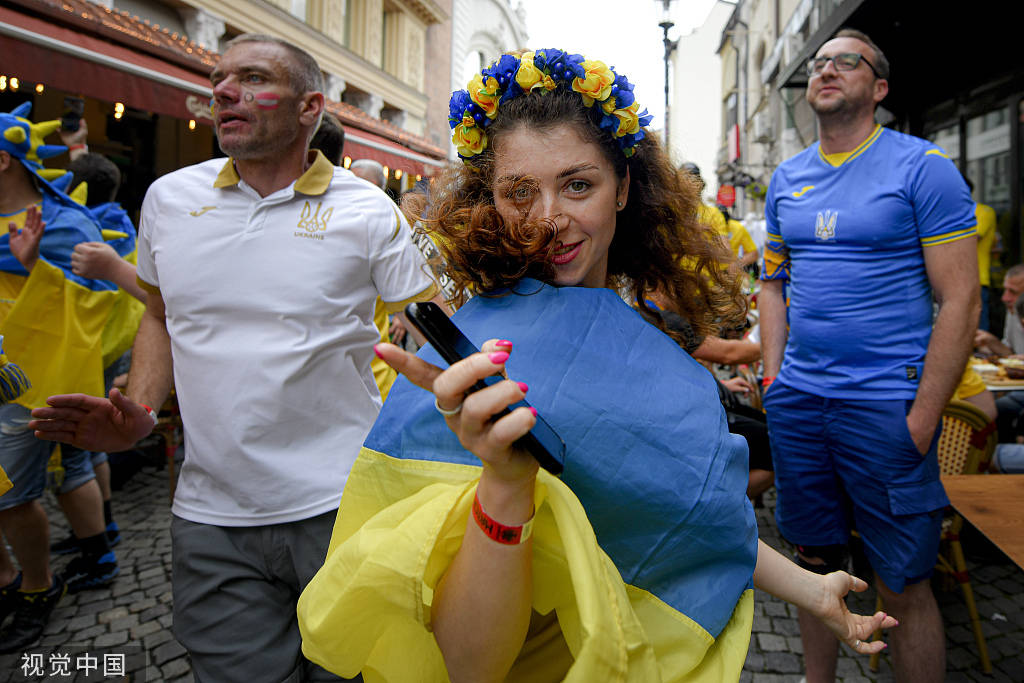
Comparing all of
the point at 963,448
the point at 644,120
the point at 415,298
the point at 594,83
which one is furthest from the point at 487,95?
the point at 963,448

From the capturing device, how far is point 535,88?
1.29 metres

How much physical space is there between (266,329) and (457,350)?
4.07 ft

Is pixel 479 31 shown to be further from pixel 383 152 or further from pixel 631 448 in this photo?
pixel 631 448

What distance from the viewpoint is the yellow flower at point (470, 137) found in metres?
1.35

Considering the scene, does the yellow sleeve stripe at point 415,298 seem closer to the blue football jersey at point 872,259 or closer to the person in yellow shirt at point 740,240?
the blue football jersey at point 872,259

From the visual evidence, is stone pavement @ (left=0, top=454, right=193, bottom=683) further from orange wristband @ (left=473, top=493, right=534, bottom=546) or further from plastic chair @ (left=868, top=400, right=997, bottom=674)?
plastic chair @ (left=868, top=400, right=997, bottom=674)

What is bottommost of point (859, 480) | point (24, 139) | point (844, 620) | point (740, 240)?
point (844, 620)

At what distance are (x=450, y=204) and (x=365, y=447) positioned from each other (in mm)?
576

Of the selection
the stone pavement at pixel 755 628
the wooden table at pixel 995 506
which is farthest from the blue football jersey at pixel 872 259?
the stone pavement at pixel 755 628

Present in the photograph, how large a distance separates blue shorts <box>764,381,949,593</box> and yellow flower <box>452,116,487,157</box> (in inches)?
66.8

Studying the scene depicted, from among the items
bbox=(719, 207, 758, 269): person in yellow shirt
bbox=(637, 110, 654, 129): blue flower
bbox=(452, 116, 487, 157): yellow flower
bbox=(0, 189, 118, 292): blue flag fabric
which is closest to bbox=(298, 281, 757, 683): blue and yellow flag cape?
bbox=(452, 116, 487, 157): yellow flower

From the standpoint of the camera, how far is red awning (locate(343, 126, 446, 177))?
7090mm

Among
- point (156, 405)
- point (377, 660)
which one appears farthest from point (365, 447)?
point (156, 405)

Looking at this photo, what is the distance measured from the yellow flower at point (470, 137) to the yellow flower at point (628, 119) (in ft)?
0.95
